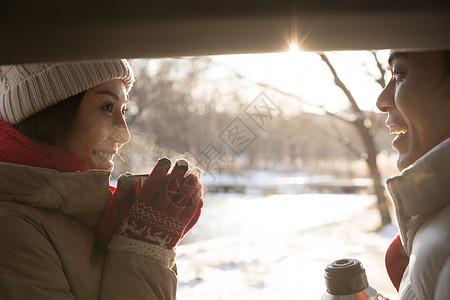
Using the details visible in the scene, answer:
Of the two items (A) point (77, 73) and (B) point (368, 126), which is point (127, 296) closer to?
(A) point (77, 73)

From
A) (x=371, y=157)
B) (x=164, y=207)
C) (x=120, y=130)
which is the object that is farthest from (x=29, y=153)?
(x=371, y=157)

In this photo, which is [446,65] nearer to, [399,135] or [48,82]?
[399,135]

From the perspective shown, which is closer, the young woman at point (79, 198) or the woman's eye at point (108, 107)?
the young woman at point (79, 198)

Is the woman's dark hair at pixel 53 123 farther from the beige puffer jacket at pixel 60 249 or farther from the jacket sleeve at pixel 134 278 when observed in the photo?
the jacket sleeve at pixel 134 278

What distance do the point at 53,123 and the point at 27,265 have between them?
0.40 m

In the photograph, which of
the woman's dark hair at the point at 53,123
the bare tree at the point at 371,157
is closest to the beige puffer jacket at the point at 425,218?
the woman's dark hair at the point at 53,123

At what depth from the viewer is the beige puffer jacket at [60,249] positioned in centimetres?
81

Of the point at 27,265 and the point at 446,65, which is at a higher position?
the point at 446,65

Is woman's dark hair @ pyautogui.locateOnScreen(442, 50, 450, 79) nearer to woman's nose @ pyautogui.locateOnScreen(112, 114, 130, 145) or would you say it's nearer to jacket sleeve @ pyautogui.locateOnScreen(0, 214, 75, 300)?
woman's nose @ pyautogui.locateOnScreen(112, 114, 130, 145)

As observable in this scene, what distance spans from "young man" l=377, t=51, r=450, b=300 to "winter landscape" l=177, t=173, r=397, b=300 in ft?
2.22

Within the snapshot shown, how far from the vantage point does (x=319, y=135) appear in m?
3.94

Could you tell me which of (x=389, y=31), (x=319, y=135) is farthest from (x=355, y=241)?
(x=389, y=31)

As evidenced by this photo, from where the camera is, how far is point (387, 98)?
38.9 inches

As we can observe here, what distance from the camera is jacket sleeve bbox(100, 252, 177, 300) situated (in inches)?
35.5
